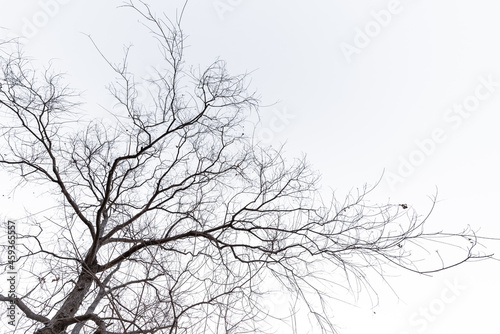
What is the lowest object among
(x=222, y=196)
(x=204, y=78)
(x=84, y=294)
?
(x=84, y=294)

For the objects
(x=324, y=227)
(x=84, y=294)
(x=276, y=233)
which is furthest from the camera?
(x=276, y=233)

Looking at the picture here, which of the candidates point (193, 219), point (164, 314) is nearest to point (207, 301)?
point (164, 314)

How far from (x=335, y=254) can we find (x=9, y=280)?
3154 mm

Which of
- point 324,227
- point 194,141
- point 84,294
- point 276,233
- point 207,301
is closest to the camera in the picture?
point 207,301

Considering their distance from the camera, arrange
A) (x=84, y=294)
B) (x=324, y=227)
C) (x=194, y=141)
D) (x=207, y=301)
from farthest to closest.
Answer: (x=194, y=141)
(x=324, y=227)
(x=84, y=294)
(x=207, y=301)

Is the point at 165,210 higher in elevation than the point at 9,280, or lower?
higher

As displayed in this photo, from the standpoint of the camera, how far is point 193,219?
4.57 m

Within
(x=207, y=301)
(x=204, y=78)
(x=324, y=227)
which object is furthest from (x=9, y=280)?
(x=324, y=227)

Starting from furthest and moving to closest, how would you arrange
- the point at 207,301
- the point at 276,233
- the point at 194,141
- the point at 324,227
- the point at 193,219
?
the point at 194,141 < the point at 193,219 < the point at 276,233 < the point at 324,227 < the point at 207,301

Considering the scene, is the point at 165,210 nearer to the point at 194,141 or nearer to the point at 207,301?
the point at 194,141

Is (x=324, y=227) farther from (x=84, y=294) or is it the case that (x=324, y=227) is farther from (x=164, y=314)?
(x=84, y=294)

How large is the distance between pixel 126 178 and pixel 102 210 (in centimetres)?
59

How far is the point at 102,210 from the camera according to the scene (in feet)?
15.4

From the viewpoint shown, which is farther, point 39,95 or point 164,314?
point 39,95
